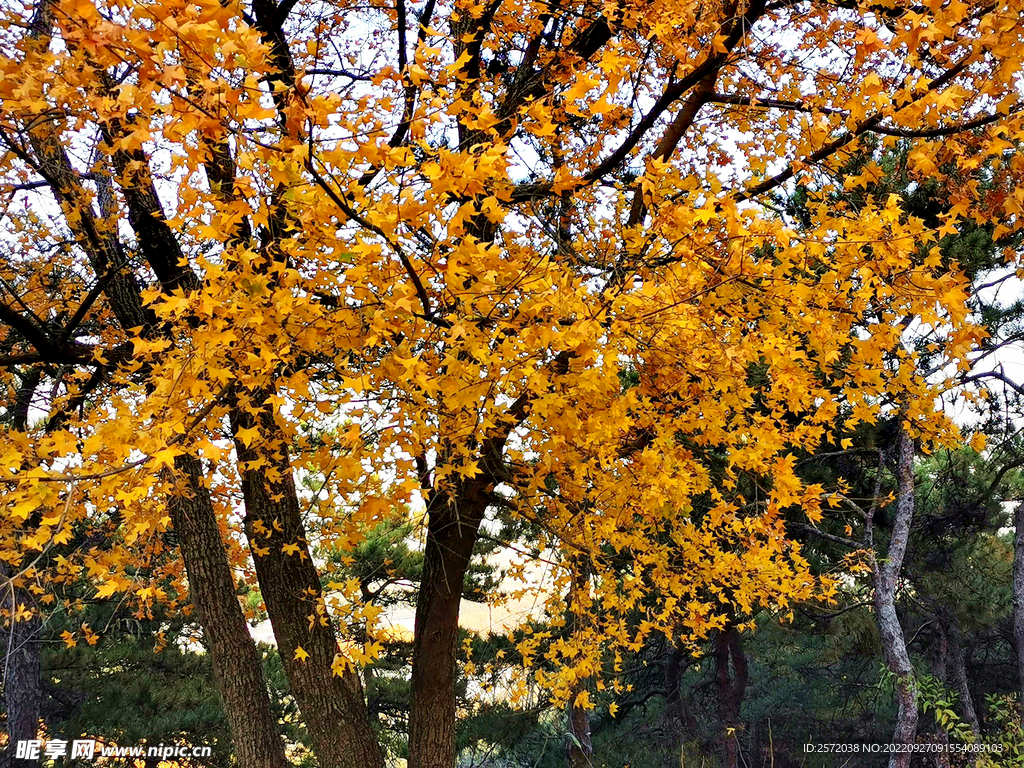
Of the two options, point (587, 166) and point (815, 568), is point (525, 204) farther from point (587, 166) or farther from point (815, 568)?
point (815, 568)

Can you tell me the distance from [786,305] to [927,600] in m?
10.5

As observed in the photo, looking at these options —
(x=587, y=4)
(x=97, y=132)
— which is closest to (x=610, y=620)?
(x=587, y=4)

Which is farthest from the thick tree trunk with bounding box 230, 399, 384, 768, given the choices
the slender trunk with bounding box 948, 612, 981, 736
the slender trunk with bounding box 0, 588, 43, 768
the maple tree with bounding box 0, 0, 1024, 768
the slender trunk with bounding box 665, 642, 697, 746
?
the slender trunk with bounding box 948, 612, 981, 736

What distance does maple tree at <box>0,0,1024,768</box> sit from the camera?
6.22 ft

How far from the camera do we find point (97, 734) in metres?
8.73

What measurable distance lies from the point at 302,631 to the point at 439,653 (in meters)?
0.83

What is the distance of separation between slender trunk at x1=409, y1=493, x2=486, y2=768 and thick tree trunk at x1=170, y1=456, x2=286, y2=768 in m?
0.82

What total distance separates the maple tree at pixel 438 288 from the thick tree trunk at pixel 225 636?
0.05 feet

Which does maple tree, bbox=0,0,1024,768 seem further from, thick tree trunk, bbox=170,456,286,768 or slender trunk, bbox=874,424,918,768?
slender trunk, bbox=874,424,918,768

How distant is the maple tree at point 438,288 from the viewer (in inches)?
74.7

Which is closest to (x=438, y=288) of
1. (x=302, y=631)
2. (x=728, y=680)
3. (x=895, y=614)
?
(x=302, y=631)

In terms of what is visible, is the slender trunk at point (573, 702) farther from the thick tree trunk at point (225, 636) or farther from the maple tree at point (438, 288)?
the thick tree trunk at point (225, 636)

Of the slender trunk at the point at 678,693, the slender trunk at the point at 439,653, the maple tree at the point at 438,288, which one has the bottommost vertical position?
the slender trunk at the point at 678,693

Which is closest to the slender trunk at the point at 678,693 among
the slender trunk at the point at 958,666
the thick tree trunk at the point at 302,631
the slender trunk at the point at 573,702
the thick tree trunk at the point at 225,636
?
the slender trunk at the point at 573,702
